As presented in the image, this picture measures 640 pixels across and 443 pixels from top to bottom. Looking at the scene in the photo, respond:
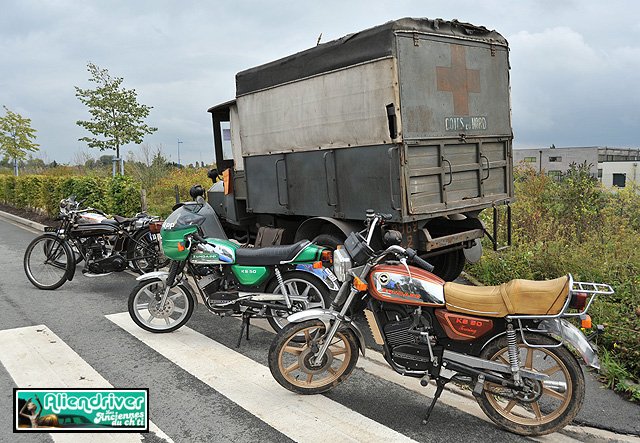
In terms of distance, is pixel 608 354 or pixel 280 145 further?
pixel 280 145

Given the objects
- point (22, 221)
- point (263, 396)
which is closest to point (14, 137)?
point (22, 221)

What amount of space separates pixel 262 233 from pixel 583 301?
4.99 meters

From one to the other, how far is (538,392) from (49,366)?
423 cm

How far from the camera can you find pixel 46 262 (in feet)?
24.7

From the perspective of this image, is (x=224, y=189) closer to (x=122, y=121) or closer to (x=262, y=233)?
(x=262, y=233)

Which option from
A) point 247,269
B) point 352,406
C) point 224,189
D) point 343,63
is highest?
point 343,63

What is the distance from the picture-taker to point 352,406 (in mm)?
3844

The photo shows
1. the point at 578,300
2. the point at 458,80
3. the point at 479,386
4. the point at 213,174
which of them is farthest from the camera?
the point at 213,174

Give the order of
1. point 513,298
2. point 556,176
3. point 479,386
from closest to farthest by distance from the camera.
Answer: point 513,298
point 479,386
point 556,176

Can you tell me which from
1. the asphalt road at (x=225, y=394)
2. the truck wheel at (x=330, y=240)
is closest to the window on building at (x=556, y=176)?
the truck wheel at (x=330, y=240)

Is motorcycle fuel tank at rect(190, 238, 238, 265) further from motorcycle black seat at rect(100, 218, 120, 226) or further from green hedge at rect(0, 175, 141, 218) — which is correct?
green hedge at rect(0, 175, 141, 218)

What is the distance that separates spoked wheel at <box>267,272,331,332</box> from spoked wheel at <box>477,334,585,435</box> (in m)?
1.96

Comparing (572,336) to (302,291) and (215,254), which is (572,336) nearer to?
(302,291)

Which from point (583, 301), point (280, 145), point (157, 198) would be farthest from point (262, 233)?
point (157, 198)
